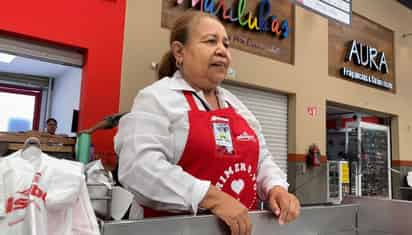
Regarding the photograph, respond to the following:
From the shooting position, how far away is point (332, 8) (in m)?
3.31

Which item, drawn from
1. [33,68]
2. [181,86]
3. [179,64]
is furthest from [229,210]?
[33,68]

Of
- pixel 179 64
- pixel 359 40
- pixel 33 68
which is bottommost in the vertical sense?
pixel 179 64

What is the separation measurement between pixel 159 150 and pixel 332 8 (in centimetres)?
295

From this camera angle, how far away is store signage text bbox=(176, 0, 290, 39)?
404 cm

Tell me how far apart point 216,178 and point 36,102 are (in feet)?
18.6

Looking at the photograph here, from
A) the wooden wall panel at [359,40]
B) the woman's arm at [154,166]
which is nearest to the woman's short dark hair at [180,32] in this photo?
the woman's arm at [154,166]

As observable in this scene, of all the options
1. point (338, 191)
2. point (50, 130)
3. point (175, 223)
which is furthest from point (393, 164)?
point (175, 223)

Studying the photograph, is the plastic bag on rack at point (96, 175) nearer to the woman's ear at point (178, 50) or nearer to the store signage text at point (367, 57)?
the woman's ear at point (178, 50)

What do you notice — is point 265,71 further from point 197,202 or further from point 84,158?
point 197,202

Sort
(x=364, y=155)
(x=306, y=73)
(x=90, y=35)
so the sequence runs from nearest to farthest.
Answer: (x=90, y=35) < (x=306, y=73) < (x=364, y=155)

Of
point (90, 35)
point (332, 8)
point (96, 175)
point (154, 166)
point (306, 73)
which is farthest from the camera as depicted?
point (306, 73)

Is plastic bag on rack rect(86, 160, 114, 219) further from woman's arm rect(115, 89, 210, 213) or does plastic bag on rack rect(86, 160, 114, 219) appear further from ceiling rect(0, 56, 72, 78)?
ceiling rect(0, 56, 72, 78)

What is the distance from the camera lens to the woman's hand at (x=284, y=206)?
3.01 ft

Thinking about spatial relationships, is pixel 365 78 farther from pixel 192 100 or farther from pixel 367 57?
pixel 192 100
